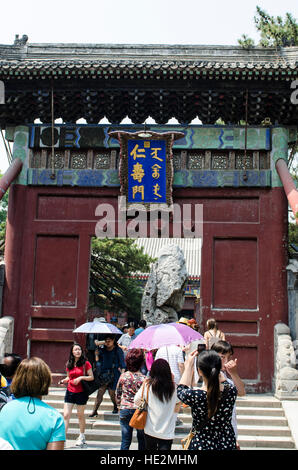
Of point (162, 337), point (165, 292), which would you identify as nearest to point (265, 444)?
point (162, 337)

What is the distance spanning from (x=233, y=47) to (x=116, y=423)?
974cm

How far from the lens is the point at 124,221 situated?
1229 centimetres

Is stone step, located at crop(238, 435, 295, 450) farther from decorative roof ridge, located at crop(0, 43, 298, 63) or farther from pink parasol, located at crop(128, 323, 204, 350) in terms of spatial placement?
decorative roof ridge, located at crop(0, 43, 298, 63)

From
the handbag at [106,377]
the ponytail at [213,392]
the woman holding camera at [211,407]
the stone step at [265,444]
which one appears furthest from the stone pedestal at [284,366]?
the ponytail at [213,392]

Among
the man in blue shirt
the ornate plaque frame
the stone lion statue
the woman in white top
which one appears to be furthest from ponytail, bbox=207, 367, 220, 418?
the ornate plaque frame

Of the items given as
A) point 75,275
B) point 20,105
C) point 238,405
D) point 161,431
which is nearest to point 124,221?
point 75,275

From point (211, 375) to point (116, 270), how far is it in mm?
15471

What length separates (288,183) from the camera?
38.3 ft

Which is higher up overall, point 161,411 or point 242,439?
point 161,411

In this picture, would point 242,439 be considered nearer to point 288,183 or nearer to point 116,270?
point 288,183

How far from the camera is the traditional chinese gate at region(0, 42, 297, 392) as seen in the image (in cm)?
1186

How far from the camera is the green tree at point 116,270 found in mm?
19156

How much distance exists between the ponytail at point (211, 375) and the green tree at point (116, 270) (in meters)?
15.0
